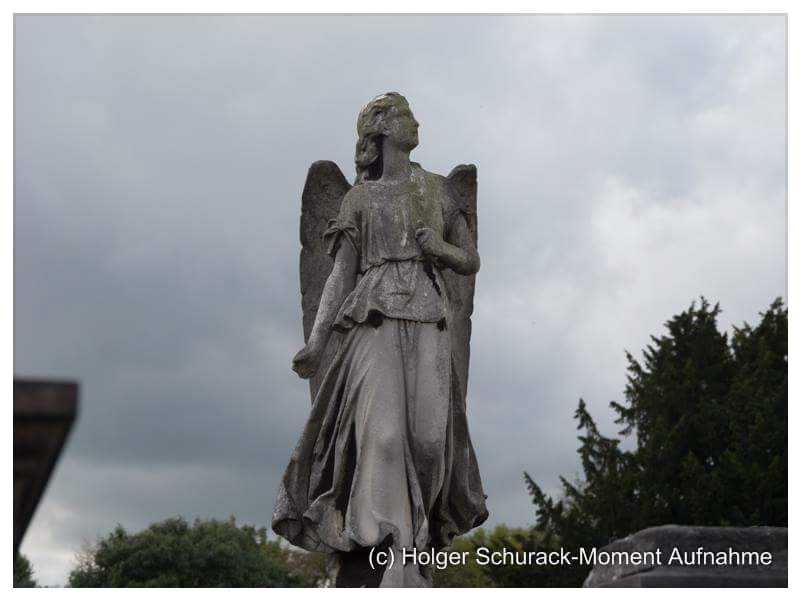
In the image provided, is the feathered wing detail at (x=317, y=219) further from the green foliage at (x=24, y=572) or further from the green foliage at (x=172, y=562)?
the green foliage at (x=172, y=562)

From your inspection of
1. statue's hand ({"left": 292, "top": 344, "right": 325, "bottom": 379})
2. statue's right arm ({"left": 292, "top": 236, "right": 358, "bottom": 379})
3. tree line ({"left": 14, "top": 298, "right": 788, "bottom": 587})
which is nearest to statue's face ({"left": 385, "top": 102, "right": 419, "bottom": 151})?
statue's right arm ({"left": 292, "top": 236, "right": 358, "bottom": 379})

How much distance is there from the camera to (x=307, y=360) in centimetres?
779

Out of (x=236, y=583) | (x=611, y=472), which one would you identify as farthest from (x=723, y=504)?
(x=236, y=583)

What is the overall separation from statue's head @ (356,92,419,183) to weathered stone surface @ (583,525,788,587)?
3.42 meters

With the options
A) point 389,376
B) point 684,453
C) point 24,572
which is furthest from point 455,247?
point 24,572

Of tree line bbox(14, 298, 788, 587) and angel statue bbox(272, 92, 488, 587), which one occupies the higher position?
tree line bbox(14, 298, 788, 587)

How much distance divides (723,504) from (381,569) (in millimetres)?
22937

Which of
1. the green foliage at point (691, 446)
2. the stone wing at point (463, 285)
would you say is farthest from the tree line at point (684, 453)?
the stone wing at point (463, 285)

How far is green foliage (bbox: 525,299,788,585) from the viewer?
94.9 feet

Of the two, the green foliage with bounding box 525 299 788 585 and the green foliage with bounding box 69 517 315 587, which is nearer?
the green foliage with bounding box 525 299 788 585

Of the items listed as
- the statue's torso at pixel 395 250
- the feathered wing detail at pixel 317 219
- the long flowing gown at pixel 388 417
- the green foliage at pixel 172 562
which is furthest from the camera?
the green foliage at pixel 172 562

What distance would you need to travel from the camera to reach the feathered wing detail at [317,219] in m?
8.58

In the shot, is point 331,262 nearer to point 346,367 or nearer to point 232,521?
point 346,367

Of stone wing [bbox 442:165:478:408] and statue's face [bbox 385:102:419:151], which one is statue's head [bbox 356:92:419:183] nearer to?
statue's face [bbox 385:102:419:151]
